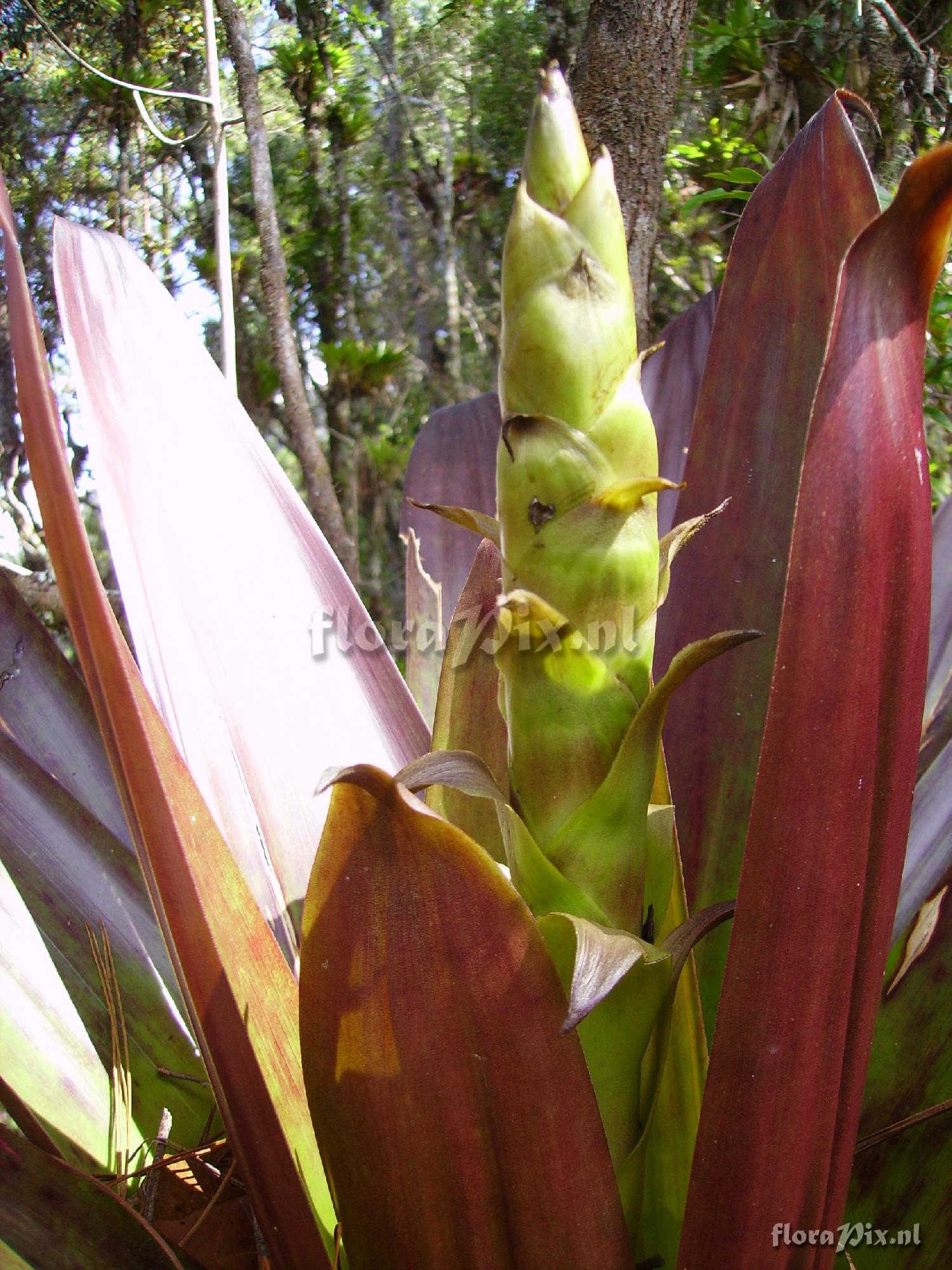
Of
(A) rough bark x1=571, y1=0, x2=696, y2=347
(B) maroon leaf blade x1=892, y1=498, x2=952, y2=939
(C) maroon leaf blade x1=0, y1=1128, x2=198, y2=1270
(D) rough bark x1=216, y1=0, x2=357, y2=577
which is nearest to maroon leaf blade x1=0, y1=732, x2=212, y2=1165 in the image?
(C) maroon leaf blade x1=0, y1=1128, x2=198, y2=1270

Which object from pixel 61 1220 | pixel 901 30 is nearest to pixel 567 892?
pixel 61 1220

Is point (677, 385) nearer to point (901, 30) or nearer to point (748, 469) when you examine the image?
point (748, 469)

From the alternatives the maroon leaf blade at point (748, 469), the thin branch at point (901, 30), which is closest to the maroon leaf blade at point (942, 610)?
the maroon leaf blade at point (748, 469)

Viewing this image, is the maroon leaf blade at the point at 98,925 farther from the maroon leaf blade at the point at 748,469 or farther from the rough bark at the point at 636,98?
the rough bark at the point at 636,98

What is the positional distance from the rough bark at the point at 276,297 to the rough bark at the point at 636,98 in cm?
61

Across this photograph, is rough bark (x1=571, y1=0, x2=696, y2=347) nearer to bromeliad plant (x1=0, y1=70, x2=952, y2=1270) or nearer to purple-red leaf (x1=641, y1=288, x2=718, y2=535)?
purple-red leaf (x1=641, y1=288, x2=718, y2=535)

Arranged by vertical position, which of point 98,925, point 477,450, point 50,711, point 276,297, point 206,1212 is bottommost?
point 206,1212

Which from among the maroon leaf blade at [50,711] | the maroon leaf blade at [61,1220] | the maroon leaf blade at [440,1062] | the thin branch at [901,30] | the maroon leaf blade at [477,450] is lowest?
the maroon leaf blade at [61,1220]

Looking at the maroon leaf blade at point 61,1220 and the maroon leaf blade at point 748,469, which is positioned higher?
the maroon leaf blade at point 748,469

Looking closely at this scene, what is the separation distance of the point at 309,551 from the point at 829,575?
40 centimetres

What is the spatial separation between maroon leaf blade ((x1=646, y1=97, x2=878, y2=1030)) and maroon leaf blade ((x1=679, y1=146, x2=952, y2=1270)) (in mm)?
205

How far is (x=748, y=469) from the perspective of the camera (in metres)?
0.55

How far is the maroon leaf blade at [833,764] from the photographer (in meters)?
0.30

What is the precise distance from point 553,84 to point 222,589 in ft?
1.10
